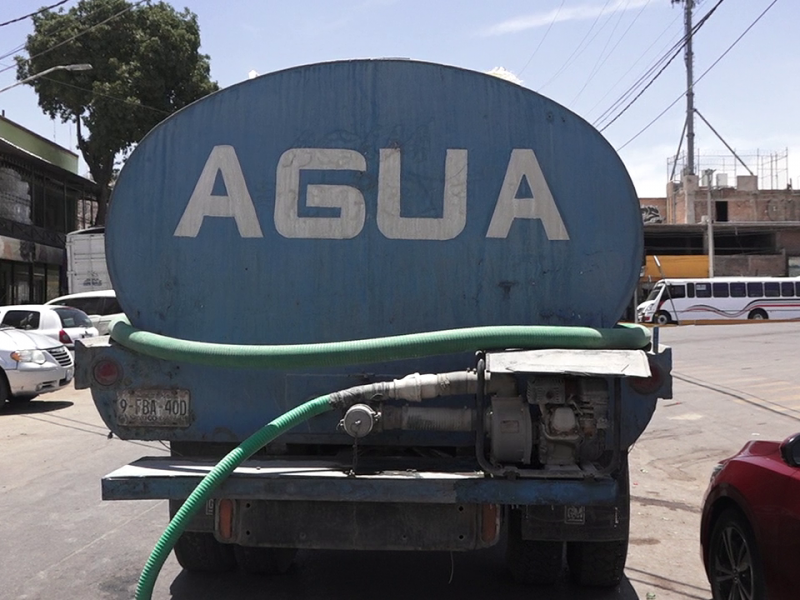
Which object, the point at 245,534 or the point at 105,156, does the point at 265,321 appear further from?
the point at 105,156

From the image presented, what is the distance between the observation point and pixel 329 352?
3.68 m

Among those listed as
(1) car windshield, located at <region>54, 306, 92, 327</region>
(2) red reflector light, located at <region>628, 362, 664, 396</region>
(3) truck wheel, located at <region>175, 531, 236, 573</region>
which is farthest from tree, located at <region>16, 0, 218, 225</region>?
(2) red reflector light, located at <region>628, 362, 664, 396</region>

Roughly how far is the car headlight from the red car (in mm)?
11158

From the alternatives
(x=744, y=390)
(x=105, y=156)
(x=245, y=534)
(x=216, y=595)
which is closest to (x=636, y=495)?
(x=216, y=595)

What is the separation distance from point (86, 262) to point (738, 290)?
31051 millimetres

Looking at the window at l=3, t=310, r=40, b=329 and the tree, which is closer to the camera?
the window at l=3, t=310, r=40, b=329

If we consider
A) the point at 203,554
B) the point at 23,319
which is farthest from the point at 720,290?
the point at 203,554

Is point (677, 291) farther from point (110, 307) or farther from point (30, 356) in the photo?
point (30, 356)

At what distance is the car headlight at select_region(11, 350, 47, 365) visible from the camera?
42.1 ft

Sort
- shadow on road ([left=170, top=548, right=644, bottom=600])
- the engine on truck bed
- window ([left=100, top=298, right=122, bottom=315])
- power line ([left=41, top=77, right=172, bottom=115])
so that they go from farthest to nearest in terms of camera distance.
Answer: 1. power line ([left=41, top=77, right=172, bottom=115])
2. window ([left=100, top=298, right=122, bottom=315])
3. shadow on road ([left=170, top=548, right=644, bottom=600])
4. the engine on truck bed

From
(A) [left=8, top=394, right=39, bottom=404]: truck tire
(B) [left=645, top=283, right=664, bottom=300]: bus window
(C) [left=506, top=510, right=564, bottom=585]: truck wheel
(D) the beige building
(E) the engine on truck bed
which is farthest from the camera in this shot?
(D) the beige building

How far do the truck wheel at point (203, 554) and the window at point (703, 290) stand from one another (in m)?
39.7

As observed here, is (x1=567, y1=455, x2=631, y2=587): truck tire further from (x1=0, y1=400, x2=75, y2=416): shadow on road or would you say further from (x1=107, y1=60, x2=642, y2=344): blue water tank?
(x1=0, y1=400, x2=75, y2=416): shadow on road

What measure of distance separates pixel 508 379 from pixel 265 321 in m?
1.25
